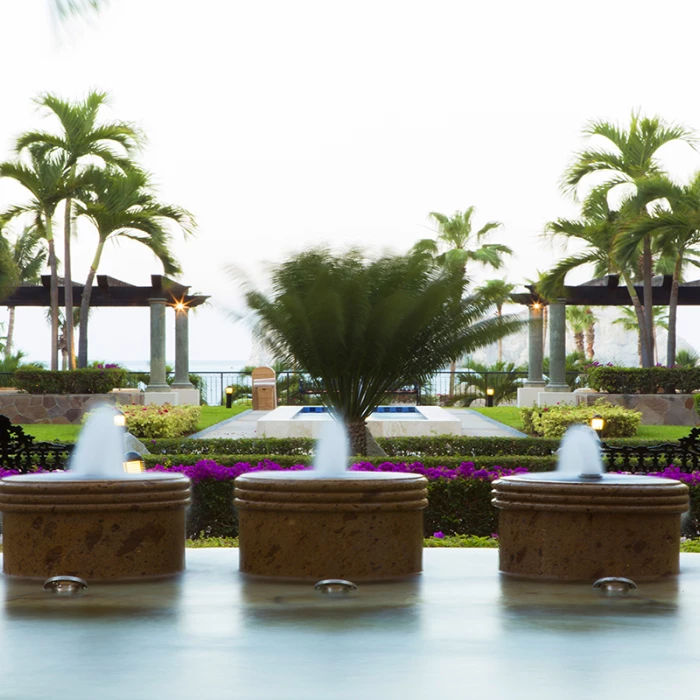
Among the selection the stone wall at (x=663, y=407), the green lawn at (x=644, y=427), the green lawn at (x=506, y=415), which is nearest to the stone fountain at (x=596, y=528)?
the green lawn at (x=644, y=427)

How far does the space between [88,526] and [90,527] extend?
12 mm

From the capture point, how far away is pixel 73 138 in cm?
2575

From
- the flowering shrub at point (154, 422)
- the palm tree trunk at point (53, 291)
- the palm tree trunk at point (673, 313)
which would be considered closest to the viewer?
the flowering shrub at point (154, 422)

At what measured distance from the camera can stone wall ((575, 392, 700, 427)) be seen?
24297 millimetres

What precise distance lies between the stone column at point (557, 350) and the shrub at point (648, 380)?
10.1 ft

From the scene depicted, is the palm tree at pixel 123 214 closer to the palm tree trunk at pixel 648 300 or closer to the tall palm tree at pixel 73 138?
the tall palm tree at pixel 73 138

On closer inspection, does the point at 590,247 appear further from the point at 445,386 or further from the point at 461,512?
the point at 461,512

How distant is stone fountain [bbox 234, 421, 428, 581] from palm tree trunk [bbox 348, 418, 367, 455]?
7.95m

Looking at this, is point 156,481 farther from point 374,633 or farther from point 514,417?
point 514,417

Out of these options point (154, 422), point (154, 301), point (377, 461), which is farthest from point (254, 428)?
point (377, 461)

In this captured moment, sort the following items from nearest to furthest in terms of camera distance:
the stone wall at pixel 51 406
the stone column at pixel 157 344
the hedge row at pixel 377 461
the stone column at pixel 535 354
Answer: the hedge row at pixel 377 461, the stone wall at pixel 51 406, the stone column at pixel 157 344, the stone column at pixel 535 354

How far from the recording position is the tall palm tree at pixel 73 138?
1008 inches

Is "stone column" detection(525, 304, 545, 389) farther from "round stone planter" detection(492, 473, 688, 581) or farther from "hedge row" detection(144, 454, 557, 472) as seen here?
"round stone planter" detection(492, 473, 688, 581)

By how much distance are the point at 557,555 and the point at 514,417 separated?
71.9 feet
